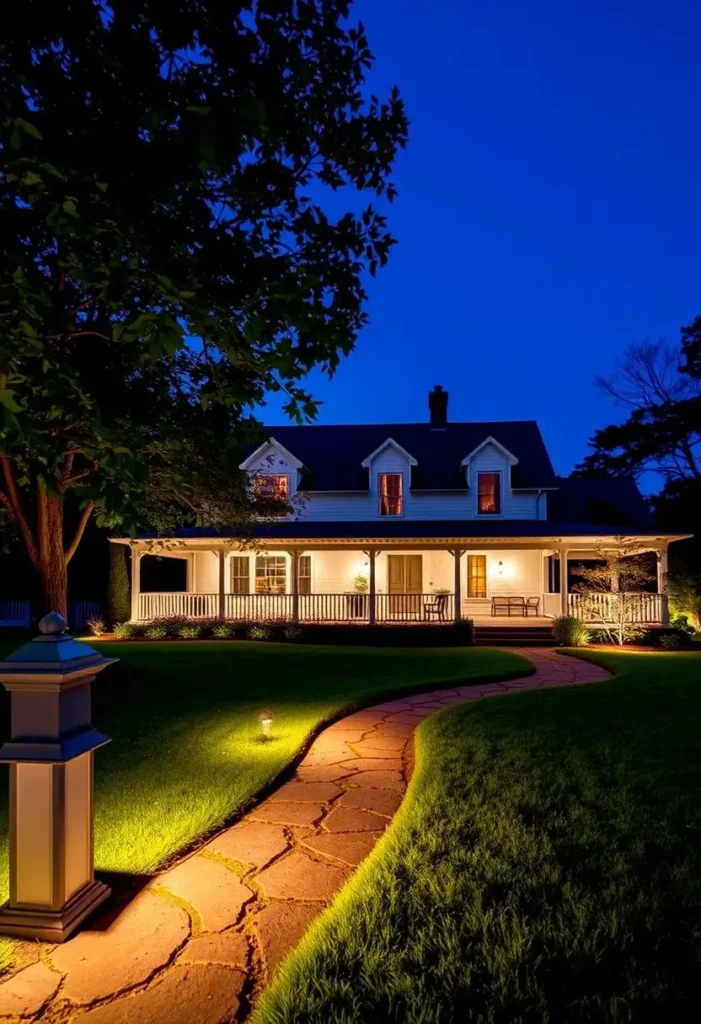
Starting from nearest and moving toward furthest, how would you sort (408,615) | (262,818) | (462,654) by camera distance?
(262,818) → (462,654) → (408,615)

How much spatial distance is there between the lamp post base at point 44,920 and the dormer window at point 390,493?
20833 millimetres

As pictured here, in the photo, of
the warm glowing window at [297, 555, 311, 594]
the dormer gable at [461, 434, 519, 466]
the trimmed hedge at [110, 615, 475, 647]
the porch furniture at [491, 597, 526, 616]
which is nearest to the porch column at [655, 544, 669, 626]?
the porch furniture at [491, 597, 526, 616]

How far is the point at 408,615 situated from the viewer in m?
20.9

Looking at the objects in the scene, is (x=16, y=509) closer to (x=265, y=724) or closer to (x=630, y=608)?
(x=265, y=724)

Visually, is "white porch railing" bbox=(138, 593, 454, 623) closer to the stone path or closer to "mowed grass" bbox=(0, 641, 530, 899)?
"mowed grass" bbox=(0, 641, 530, 899)

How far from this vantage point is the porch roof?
19.1m

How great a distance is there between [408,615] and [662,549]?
811 centimetres

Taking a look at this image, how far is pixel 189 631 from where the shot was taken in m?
19.6

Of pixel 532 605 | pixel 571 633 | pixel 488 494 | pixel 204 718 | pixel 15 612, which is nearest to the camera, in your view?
pixel 204 718

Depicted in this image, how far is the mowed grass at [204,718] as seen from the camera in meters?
4.35

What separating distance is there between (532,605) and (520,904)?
64.6ft

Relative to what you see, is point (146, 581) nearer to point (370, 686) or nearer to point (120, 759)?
point (370, 686)

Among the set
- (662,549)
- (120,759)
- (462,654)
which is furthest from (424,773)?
(662,549)

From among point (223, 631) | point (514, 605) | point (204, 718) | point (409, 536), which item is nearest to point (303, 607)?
point (223, 631)
